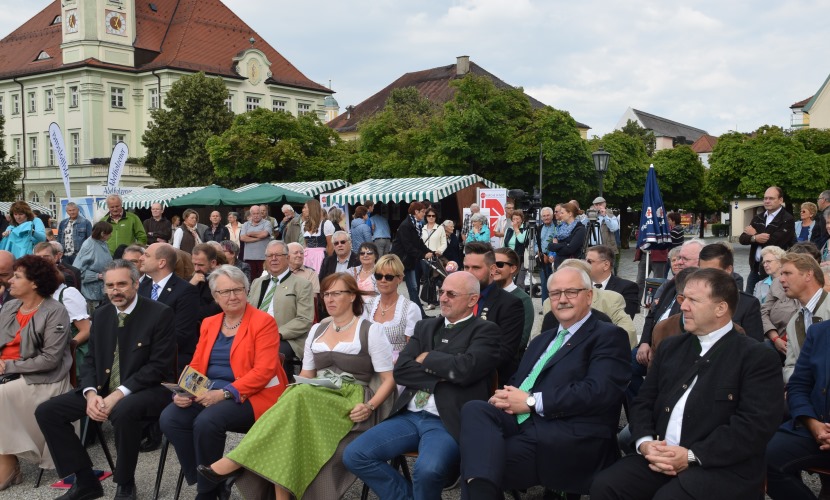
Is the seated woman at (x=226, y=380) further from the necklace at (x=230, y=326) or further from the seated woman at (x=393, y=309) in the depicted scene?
the seated woman at (x=393, y=309)

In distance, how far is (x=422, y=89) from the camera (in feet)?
245

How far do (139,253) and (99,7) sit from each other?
5785 cm

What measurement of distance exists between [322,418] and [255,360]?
733 mm

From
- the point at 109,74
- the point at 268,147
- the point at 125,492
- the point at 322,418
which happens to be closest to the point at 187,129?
the point at 268,147

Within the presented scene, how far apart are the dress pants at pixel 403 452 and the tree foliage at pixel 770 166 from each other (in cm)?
4172

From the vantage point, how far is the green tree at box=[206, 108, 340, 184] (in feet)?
133

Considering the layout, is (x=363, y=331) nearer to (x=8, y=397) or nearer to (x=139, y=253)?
(x=8, y=397)

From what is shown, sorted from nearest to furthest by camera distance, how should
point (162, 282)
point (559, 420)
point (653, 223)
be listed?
point (559, 420), point (162, 282), point (653, 223)

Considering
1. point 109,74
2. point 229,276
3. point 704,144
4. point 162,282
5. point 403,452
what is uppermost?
point 109,74

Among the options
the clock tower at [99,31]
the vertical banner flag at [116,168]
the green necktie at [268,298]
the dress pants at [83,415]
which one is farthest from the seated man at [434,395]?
the clock tower at [99,31]

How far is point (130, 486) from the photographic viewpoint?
16.8 ft

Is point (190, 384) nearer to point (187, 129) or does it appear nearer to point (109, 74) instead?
point (187, 129)

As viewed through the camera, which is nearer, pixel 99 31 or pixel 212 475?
pixel 212 475

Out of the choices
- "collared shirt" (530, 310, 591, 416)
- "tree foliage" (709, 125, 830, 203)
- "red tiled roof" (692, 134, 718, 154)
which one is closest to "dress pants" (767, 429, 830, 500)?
"collared shirt" (530, 310, 591, 416)
